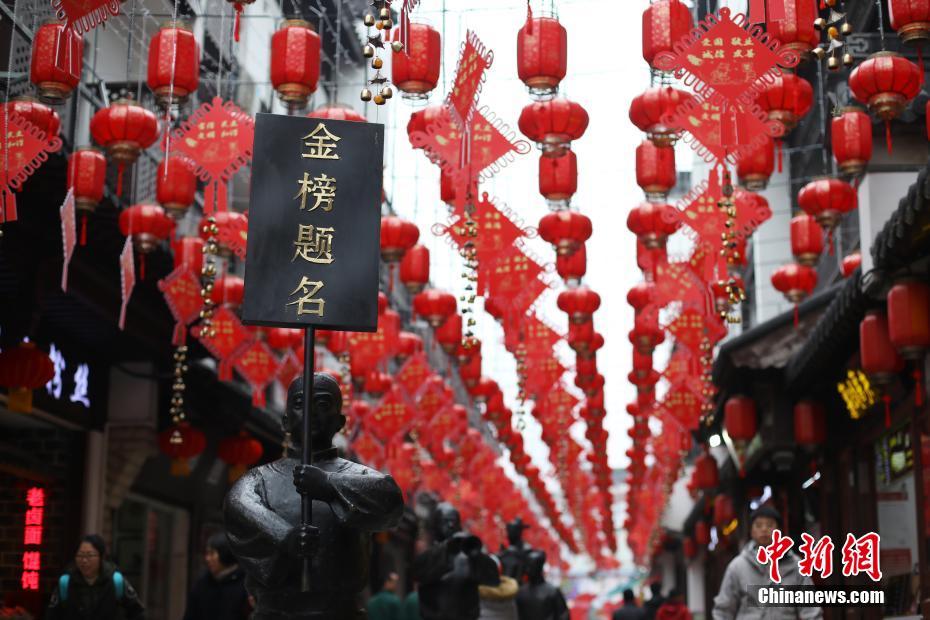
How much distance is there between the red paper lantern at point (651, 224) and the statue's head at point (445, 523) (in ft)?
14.4

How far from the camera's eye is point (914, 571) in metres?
14.5

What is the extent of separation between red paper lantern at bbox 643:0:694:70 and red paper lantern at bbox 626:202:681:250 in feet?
12.6

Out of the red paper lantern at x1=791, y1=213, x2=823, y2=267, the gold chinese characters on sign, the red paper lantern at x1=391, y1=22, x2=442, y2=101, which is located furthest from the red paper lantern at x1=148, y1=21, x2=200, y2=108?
the red paper lantern at x1=791, y1=213, x2=823, y2=267

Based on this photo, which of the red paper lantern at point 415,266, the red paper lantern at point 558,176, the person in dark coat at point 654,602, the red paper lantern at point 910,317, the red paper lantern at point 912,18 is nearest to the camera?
the red paper lantern at point 912,18

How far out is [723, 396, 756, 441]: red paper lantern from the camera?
851 inches

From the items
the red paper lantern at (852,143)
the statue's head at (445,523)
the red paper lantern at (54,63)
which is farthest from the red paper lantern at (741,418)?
the red paper lantern at (54,63)

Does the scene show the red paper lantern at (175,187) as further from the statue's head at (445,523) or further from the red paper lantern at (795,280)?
the red paper lantern at (795,280)

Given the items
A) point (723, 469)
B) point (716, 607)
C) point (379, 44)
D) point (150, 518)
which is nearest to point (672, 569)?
point (723, 469)

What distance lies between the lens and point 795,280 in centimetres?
1692

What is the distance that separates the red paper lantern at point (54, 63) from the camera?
1067 centimetres

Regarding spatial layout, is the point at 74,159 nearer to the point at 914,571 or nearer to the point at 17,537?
the point at 17,537

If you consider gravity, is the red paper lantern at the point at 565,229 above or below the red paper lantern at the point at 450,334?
above

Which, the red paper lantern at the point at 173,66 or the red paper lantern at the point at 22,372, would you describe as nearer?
the red paper lantern at the point at 173,66

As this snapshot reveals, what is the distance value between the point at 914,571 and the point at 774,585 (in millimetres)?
4804
